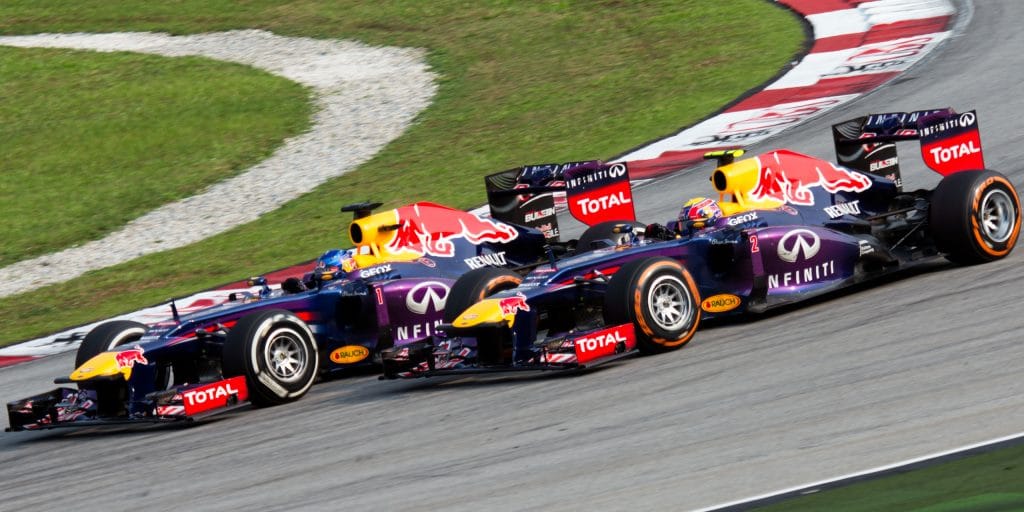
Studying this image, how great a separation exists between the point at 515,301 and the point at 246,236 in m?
9.21

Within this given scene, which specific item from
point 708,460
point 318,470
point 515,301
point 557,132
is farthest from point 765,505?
point 557,132

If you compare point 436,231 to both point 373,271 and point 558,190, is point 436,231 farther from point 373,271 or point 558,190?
point 558,190

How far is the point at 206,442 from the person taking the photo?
31.5ft

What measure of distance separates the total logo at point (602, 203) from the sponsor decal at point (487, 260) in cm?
86

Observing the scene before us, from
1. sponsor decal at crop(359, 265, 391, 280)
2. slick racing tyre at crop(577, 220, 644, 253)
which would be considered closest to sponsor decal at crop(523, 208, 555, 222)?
slick racing tyre at crop(577, 220, 644, 253)

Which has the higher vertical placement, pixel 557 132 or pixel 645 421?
pixel 557 132

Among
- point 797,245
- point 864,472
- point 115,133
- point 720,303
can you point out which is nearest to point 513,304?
point 720,303

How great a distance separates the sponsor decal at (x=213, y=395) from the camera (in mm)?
10023

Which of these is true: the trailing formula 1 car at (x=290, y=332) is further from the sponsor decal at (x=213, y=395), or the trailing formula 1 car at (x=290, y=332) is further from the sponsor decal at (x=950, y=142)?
the sponsor decal at (x=950, y=142)

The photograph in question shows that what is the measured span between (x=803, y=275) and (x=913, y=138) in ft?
6.27

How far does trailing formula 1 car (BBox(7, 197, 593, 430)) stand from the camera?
33.6 feet

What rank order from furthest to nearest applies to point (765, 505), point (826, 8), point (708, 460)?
point (826, 8) < point (708, 460) < point (765, 505)

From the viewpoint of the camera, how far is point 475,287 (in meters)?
10.7

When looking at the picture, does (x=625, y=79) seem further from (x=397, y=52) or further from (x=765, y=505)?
(x=765, y=505)
